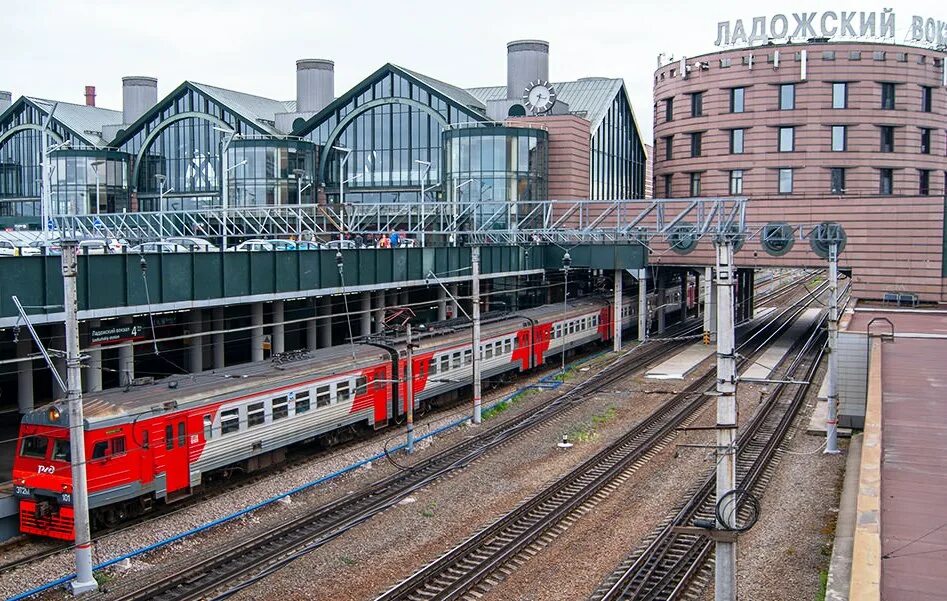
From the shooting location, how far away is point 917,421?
19.9 meters

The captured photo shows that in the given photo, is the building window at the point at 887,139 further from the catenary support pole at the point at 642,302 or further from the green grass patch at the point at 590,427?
the green grass patch at the point at 590,427

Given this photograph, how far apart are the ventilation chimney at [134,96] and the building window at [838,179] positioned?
211 ft

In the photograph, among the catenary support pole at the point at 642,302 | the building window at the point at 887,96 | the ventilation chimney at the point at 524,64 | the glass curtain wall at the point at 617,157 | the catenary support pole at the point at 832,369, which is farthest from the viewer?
the glass curtain wall at the point at 617,157

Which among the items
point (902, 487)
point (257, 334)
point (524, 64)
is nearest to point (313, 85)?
point (524, 64)

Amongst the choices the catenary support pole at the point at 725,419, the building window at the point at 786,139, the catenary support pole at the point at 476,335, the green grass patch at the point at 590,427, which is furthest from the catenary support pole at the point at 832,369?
the building window at the point at 786,139

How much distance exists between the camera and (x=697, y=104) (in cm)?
6825

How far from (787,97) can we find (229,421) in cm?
5419

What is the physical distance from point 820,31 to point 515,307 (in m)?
29.6

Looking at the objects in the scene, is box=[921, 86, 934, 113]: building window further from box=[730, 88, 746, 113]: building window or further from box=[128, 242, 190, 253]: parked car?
box=[128, 242, 190, 253]: parked car

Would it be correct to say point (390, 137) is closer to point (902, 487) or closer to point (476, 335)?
point (476, 335)

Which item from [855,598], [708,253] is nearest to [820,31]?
[708,253]

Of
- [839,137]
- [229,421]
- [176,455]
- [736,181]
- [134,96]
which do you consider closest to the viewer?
Answer: [176,455]

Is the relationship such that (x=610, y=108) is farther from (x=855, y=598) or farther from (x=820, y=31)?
(x=855, y=598)

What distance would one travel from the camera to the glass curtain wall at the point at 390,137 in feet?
227
